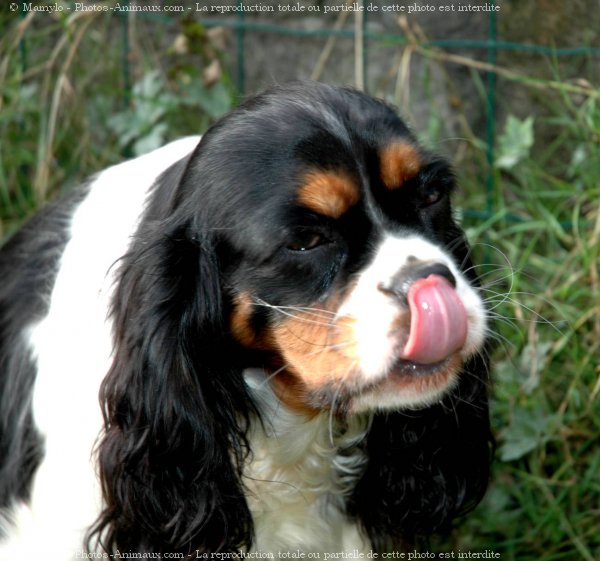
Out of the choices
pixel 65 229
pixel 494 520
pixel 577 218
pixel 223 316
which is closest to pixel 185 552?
pixel 223 316

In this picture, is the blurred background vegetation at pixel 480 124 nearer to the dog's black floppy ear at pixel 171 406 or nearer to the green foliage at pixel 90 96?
the green foliage at pixel 90 96

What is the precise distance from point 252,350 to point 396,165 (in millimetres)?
545

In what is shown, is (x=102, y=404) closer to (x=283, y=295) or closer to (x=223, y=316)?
(x=223, y=316)

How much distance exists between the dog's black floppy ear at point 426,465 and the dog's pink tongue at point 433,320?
642 millimetres

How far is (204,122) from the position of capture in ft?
15.9

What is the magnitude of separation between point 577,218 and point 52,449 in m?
1.96

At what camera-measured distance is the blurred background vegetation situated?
3850 mm

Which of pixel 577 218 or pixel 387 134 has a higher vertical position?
pixel 387 134

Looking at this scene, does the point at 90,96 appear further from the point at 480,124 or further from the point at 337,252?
the point at 337,252

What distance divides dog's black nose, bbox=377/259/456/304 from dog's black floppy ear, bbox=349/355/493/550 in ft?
2.32

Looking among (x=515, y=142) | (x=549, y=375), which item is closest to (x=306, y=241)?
(x=549, y=375)

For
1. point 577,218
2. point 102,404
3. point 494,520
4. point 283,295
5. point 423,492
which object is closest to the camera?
point 283,295

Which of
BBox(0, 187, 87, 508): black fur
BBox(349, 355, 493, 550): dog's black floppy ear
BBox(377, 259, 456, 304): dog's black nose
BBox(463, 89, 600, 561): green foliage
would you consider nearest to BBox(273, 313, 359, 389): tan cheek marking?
BBox(377, 259, 456, 304): dog's black nose

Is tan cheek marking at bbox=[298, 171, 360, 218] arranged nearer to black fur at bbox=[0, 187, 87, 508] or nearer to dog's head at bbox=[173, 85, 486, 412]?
dog's head at bbox=[173, 85, 486, 412]
